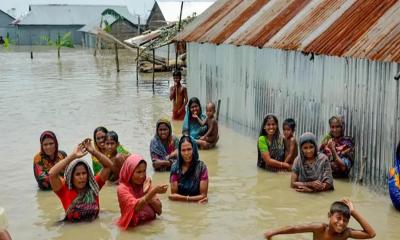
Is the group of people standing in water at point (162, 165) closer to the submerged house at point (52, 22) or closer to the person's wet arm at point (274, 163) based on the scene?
the person's wet arm at point (274, 163)

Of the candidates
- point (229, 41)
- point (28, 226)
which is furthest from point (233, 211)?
point (229, 41)

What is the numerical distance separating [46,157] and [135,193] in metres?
2.23

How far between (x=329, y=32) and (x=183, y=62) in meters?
18.6

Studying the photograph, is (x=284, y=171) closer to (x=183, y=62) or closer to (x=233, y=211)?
(x=233, y=211)

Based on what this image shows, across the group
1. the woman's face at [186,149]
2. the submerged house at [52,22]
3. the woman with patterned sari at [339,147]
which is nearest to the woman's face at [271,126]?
the woman with patterned sari at [339,147]

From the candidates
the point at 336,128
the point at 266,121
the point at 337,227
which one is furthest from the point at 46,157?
the point at 337,227

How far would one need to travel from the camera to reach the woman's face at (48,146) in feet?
26.2

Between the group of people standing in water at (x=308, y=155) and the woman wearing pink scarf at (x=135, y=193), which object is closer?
the woman wearing pink scarf at (x=135, y=193)

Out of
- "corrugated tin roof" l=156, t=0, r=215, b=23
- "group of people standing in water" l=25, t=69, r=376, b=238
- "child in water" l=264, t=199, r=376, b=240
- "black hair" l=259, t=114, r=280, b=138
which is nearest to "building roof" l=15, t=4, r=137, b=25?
"corrugated tin roof" l=156, t=0, r=215, b=23

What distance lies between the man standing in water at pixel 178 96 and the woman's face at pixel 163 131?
14.4 ft

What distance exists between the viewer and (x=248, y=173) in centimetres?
928

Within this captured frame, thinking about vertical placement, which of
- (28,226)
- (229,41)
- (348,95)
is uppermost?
(229,41)

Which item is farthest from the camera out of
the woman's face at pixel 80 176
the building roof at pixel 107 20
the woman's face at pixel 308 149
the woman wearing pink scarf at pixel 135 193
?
the building roof at pixel 107 20

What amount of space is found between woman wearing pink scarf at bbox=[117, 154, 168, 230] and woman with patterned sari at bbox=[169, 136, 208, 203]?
75 cm
